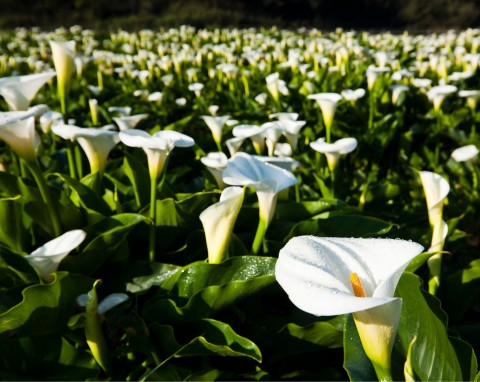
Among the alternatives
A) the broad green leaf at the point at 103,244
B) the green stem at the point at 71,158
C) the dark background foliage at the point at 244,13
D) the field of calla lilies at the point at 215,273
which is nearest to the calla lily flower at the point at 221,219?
the field of calla lilies at the point at 215,273

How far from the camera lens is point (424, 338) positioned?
975 millimetres

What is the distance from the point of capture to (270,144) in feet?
6.01

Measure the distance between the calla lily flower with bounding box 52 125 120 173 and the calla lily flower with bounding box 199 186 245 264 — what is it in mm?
484

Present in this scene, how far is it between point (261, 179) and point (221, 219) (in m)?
0.17

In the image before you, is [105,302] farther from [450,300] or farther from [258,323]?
[450,300]

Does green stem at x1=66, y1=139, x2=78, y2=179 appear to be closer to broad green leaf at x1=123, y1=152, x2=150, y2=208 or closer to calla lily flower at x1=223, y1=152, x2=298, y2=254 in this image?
broad green leaf at x1=123, y1=152, x2=150, y2=208

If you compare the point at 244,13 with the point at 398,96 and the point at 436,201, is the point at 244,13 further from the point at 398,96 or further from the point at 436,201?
the point at 436,201

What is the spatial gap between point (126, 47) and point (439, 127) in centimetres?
544

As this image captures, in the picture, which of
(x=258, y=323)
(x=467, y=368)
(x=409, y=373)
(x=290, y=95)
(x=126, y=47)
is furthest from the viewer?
(x=126, y=47)

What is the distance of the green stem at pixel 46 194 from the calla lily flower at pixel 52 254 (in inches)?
6.6

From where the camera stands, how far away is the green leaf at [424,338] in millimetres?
948

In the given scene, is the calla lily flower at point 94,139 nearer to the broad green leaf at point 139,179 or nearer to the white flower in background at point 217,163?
the broad green leaf at point 139,179

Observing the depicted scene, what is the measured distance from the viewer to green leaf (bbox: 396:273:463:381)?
948 mm

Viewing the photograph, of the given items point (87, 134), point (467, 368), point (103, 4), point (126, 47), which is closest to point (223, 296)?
point (467, 368)
